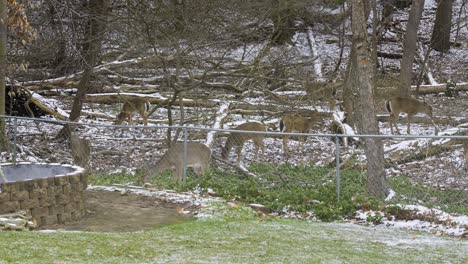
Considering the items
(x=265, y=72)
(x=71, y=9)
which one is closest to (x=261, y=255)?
(x=71, y=9)

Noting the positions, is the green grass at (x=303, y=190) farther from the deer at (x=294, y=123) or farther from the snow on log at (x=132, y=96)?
the snow on log at (x=132, y=96)

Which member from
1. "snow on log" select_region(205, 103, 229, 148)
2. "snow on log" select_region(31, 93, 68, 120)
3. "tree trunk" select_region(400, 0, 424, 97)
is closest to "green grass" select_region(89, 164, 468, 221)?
"snow on log" select_region(205, 103, 229, 148)

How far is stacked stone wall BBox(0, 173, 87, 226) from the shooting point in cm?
872

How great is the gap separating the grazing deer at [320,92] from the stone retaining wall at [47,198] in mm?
10863

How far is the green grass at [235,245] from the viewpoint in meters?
6.93

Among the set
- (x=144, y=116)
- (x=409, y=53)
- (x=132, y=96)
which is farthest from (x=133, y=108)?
(x=409, y=53)

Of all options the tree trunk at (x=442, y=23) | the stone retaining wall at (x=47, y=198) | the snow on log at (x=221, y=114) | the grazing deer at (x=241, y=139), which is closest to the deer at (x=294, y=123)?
the snow on log at (x=221, y=114)

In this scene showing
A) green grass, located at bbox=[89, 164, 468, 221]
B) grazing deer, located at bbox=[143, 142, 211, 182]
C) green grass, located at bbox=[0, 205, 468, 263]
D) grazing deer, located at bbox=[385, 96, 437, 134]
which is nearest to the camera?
green grass, located at bbox=[0, 205, 468, 263]

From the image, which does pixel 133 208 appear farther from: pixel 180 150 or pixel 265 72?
pixel 265 72

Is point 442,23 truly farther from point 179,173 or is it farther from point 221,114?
point 179,173

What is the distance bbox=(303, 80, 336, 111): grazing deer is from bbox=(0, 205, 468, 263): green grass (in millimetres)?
10334

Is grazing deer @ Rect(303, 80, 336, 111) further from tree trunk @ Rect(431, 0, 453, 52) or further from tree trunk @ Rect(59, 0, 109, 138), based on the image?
tree trunk @ Rect(431, 0, 453, 52)

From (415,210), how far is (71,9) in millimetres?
8812

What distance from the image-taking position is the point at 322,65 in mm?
26594
